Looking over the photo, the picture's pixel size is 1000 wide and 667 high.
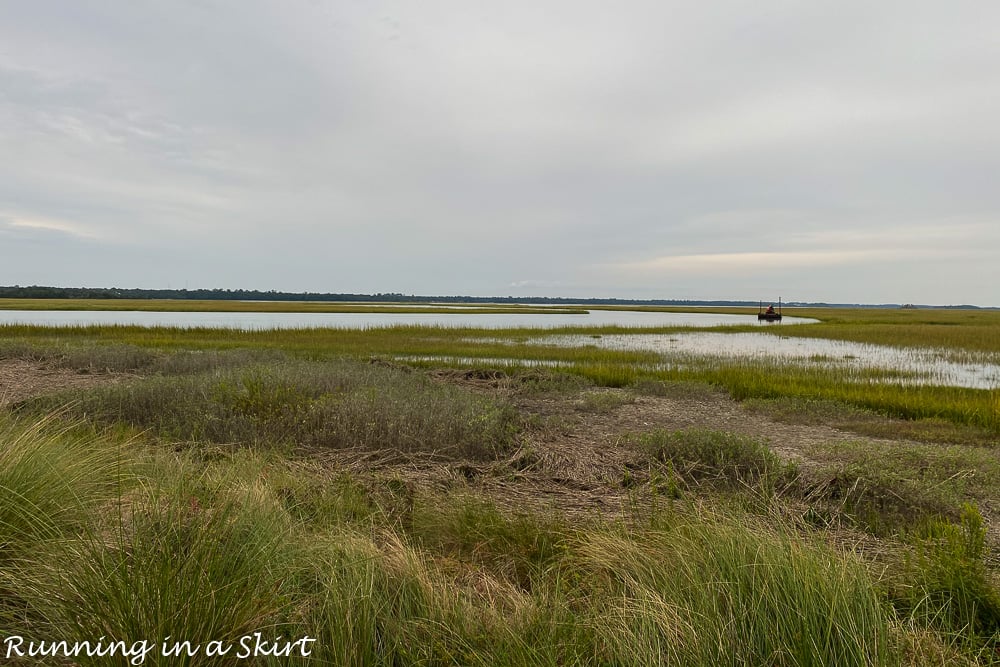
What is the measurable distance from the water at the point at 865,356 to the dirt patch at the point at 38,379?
21.9 meters

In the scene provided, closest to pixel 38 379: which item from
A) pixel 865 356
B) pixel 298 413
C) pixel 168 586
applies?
pixel 298 413

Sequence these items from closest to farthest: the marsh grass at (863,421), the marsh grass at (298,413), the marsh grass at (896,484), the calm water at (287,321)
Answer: the marsh grass at (896,484)
the marsh grass at (298,413)
the marsh grass at (863,421)
the calm water at (287,321)

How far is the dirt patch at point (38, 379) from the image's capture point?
11.9 meters

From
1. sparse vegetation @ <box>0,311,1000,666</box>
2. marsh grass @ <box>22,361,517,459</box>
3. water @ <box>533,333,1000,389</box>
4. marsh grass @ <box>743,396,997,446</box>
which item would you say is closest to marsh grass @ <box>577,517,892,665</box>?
sparse vegetation @ <box>0,311,1000,666</box>

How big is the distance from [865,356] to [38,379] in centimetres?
3520

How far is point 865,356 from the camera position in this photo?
2438 centimetres

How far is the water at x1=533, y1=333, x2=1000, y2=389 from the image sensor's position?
57.8 ft

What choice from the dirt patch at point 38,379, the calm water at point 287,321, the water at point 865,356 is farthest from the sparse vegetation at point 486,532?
the calm water at point 287,321

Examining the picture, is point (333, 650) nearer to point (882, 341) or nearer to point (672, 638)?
point (672, 638)

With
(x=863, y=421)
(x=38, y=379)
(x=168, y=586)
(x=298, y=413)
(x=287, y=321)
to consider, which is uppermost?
(x=168, y=586)

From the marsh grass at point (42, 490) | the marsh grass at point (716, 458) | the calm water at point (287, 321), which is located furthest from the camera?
the calm water at point (287, 321)

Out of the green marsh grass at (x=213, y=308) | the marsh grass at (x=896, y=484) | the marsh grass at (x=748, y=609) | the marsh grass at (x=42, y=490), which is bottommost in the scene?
the marsh grass at (x=896, y=484)

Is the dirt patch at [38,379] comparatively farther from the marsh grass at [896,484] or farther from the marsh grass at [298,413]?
the marsh grass at [896,484]

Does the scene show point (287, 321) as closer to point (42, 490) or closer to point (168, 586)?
point (42, 490)
